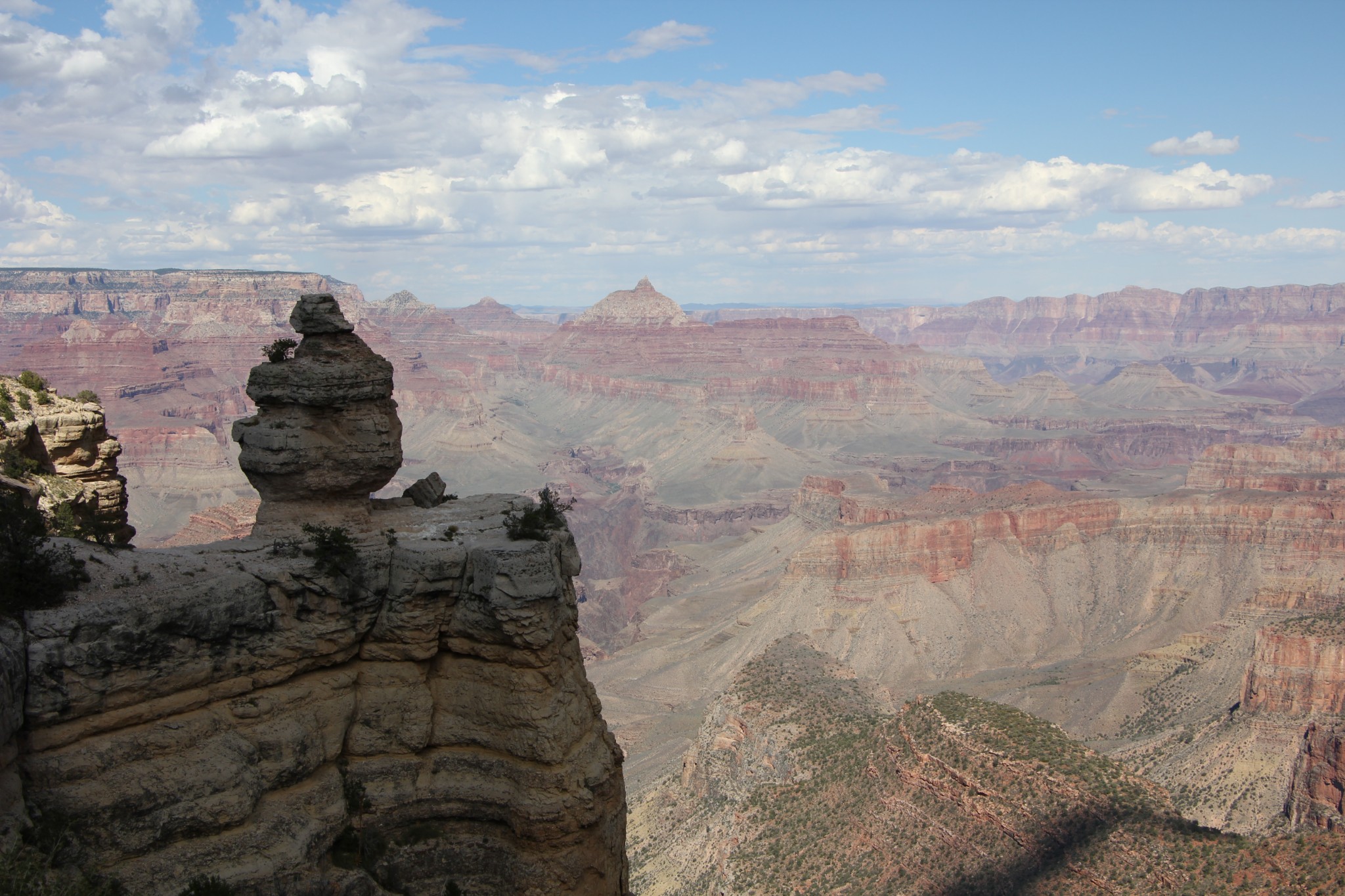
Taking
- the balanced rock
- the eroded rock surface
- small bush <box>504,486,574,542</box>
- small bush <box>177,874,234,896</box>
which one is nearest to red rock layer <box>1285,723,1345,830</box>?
small bush <box>504,486,574,542</box>

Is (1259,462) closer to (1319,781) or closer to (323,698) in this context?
(1319,781)

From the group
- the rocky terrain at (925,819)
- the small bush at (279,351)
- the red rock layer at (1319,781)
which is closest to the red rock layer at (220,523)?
the rocky terrain at (925,819)

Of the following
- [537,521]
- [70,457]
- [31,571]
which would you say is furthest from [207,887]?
[70,457]

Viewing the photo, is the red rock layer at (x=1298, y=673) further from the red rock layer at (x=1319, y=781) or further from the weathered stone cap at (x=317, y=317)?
the weathered stone cap at (x=317, y=317)

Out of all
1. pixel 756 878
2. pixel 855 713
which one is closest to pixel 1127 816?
pixel 756 878

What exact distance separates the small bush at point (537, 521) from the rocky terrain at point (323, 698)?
0.73 feet

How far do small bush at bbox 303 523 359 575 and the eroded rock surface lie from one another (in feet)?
0.66

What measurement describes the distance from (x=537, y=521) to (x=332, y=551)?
438 cm

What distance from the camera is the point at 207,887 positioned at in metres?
16.0

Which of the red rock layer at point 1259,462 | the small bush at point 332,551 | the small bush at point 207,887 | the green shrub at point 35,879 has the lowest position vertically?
the red rock layer at point 1259,462

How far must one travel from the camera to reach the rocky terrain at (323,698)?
15.8 metres

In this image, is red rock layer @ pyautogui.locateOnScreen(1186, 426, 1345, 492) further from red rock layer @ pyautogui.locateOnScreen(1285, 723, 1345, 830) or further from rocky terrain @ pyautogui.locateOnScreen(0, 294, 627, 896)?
A: rocky terrain @ pyautogui.locateOnScreen(0, 294, 627, 896)

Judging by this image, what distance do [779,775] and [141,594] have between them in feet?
137

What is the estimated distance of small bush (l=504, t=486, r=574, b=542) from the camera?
824 inches
